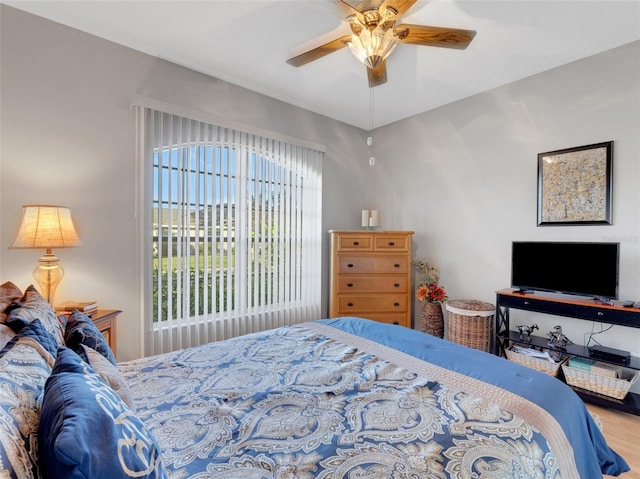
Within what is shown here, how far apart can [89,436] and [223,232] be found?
2430 mm

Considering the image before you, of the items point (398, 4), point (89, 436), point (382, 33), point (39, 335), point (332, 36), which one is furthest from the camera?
point (332, 36)

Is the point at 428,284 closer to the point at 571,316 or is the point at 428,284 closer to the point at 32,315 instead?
the point at 571,316

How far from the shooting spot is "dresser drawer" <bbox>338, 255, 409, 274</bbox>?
3.46 meters

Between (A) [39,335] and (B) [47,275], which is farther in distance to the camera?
(B) [47,275]

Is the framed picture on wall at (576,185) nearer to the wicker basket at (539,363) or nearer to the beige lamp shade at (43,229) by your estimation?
the wicker basket at (539,363)

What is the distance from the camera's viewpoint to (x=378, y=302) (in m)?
3.44

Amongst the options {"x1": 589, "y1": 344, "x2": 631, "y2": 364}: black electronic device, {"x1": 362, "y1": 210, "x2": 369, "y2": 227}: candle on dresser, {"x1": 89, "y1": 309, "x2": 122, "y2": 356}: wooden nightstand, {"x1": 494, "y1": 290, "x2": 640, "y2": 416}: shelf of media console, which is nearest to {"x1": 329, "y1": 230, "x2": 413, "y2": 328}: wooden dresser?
{"x1": 362, "y1": 210, "x2": 369, "y2": 227}: candle on dresser

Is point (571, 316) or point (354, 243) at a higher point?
point (354, 243)

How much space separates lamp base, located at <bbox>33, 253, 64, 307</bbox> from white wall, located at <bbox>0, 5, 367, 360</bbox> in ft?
0.87

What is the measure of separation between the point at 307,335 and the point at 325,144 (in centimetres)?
263

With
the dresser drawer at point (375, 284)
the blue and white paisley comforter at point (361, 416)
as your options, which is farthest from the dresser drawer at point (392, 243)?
the blue and white paisley comforter at point (361, 416)

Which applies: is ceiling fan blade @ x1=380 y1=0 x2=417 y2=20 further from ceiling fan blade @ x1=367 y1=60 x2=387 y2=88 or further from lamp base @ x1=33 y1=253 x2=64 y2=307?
lamp base @ x1=33 y1=253 x2=64 y2=307

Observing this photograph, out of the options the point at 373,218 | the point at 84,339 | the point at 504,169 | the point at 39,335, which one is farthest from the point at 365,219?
the point at 39,335

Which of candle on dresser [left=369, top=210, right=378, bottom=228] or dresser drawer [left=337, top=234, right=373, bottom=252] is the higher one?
candle on dresser [left=369, top=210, right=378, bottom=228]
